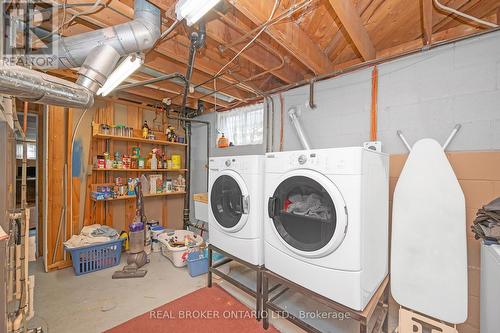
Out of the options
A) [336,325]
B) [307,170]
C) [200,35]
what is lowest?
[336,325]

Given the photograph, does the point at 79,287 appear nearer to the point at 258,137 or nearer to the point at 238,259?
the point at 238,259

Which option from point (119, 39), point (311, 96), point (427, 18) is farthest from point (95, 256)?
point (427, 18)

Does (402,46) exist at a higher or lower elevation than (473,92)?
higher

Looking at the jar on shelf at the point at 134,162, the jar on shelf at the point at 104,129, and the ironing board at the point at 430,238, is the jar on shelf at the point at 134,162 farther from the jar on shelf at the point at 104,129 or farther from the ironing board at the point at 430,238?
the ironing board at the point at 430,238

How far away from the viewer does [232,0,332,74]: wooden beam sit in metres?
1.47

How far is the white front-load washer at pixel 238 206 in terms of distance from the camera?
195 cm

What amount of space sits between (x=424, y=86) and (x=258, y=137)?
1.94 metres

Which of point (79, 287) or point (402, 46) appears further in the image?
point (79, 287)

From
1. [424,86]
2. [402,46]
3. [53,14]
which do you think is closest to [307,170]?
[424,86]

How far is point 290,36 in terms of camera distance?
181cm

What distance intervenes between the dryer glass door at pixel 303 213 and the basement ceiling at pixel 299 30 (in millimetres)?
1182

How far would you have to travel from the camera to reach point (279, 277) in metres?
1.73

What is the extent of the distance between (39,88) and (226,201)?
5.45ft

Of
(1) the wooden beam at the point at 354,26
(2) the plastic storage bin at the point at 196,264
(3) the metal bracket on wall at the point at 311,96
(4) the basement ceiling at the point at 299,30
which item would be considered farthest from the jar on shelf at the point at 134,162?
(1) the wooden beam at the point at 354,26
